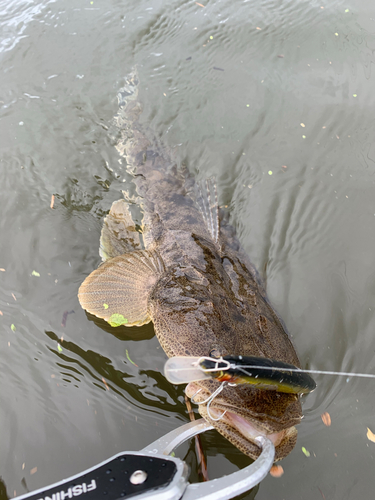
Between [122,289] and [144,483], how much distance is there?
1918 millimetres

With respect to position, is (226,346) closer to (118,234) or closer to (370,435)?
(370,435)

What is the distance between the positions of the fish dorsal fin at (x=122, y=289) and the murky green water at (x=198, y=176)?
251mm

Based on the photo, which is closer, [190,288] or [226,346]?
[226,346]

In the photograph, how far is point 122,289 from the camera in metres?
3.37

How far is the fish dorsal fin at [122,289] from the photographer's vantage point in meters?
3.24

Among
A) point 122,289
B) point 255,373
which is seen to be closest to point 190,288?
point 122,289

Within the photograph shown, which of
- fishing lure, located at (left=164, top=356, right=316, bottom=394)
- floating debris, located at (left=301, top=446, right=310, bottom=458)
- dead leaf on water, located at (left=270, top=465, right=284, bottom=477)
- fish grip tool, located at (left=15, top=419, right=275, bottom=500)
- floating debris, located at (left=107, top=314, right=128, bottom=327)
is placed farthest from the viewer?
floating debris, located at (left=107, top=314, right=128, bottom=327)

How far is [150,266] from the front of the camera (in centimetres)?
348

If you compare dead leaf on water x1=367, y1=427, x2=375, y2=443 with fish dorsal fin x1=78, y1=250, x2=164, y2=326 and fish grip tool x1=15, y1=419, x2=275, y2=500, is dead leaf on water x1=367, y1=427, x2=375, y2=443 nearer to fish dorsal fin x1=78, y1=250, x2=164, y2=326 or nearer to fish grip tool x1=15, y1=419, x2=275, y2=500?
fish grip tool x1=15, y1=419, x2=275, y2=500

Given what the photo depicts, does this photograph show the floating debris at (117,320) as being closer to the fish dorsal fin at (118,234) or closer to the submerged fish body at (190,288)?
the submerged fish body at (190,288)

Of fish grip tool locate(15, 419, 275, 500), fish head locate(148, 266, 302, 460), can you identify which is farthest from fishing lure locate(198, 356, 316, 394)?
fish grip tool locate(15, 419, 275, 500)

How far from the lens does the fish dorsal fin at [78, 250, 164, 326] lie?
127 inches

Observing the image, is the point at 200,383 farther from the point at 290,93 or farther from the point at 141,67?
the point at 141,67

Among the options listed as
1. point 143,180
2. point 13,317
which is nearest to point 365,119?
point 143,180
